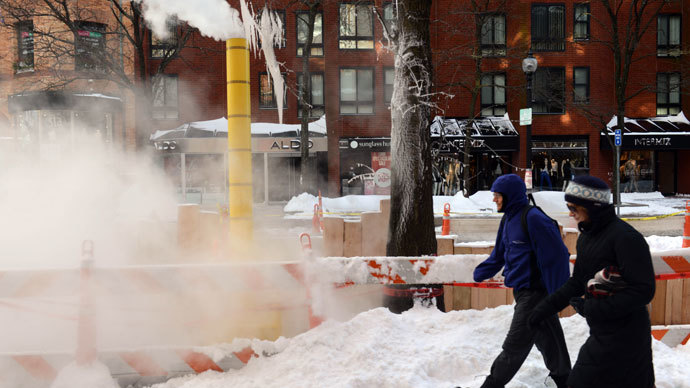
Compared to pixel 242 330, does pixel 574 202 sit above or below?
above

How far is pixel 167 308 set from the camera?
17.8ft

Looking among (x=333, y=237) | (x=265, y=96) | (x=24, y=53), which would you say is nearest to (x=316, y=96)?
(x=265, y=96)

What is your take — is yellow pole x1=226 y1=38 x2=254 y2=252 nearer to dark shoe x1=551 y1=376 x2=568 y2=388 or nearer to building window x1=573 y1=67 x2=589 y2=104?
dark shoe x1=551 y1=376 x2=568 y2=388

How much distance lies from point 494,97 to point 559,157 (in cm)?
465

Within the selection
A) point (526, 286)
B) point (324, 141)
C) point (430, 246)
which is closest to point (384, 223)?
point (430, 246)

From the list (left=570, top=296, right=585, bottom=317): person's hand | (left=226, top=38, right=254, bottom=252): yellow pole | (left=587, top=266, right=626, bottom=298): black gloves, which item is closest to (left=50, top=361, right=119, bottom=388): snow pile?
A: (left=226, top=38, right=254, bottom=252): yellow pole

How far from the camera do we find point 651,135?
26953 mm

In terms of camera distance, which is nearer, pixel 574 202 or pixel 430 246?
pixel 574 202

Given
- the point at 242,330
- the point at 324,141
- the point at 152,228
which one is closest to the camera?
the point at 242,330

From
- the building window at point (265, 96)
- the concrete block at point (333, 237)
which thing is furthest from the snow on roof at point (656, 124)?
the concrete block at point (333, 237)

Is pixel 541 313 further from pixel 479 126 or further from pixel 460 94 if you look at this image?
pixel 460 94

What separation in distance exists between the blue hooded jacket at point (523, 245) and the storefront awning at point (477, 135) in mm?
21466

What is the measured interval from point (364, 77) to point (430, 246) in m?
21.3

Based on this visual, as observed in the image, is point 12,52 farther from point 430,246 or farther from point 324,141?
point 430,246
